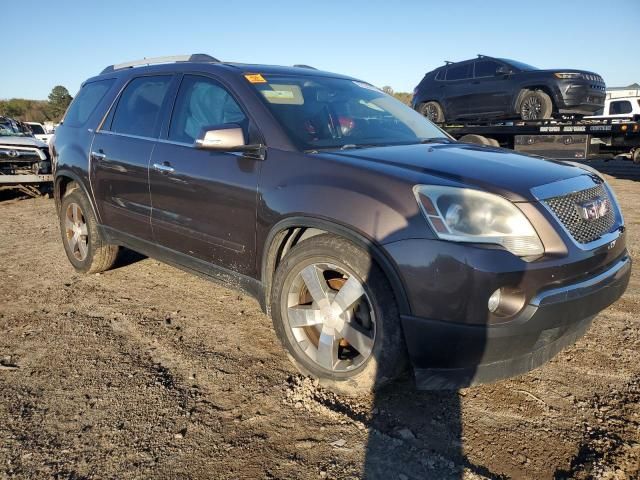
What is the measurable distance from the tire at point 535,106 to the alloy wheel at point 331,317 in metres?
9.10

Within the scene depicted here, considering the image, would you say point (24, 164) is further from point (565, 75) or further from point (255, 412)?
point (565, 75)

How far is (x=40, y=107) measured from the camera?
6347 centimetres

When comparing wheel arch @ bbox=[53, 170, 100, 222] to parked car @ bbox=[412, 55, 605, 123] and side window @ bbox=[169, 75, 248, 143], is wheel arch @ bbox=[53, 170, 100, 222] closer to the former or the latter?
side window @ bbox=[169, 75, 248, 143]

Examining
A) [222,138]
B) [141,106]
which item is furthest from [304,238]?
[141,106]

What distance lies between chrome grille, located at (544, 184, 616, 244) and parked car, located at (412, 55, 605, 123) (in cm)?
831

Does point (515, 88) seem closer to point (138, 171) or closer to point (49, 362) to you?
point (138, 171)

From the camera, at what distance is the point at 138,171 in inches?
158

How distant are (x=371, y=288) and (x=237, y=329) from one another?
152 cm

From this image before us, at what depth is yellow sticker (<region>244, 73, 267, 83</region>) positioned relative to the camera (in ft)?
11.5

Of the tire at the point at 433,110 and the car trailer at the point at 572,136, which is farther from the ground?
the tire at the point at 433,110

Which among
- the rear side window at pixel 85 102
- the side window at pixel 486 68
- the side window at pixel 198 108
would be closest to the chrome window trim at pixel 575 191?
the side window at pixel 198 108

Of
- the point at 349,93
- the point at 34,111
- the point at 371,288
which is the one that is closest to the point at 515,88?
the point at 349,93

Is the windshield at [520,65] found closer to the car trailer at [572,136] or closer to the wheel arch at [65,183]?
the car trailer at [572,136]

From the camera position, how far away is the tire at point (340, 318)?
2.58 metres
